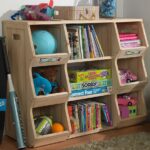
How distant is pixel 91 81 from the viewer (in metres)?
3.19

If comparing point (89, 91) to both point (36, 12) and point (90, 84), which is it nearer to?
point (90, 84)

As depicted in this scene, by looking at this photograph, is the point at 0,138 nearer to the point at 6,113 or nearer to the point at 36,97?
the point at 6,113

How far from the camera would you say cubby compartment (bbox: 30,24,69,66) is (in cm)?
279

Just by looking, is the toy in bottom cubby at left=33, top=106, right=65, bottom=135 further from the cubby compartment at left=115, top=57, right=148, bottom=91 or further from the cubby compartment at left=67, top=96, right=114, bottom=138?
the cubby compartment at left=115, top=57, right=148, bottom=91

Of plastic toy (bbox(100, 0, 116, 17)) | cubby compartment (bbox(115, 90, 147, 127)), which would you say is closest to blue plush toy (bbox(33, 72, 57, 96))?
cubby compartment (bbox(115, 90, 147, 127))

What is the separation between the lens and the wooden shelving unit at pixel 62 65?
283 cm

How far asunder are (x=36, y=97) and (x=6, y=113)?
452 millimetres

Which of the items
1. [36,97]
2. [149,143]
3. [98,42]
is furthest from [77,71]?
[149,143]

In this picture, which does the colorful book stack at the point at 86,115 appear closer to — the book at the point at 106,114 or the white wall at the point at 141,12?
the book at the point at 106,114

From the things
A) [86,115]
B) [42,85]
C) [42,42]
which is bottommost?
[86,115]

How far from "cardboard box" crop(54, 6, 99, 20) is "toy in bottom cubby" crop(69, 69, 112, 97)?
1.43 feet

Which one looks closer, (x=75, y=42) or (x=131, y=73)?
(x=75, y=42)

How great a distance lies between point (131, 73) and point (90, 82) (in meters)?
0.48

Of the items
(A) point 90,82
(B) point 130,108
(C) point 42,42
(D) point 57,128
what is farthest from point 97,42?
(D) point 57,128
